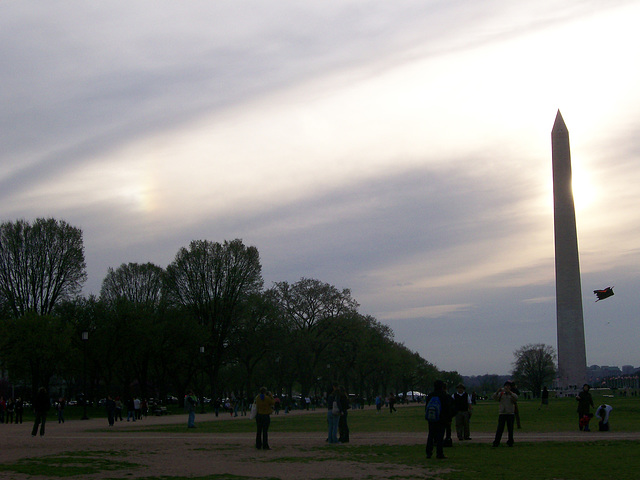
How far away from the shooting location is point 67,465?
1705cm

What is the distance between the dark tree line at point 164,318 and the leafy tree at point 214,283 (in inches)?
3.6

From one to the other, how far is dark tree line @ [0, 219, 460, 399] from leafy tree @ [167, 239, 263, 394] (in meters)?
0.09

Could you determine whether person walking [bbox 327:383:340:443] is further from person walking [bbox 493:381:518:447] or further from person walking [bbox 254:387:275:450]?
Answer: person walking [bbox 493:381:518:447]

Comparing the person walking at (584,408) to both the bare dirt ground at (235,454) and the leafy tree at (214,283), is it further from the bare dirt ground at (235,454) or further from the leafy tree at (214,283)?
the leafy tree at (214,283)

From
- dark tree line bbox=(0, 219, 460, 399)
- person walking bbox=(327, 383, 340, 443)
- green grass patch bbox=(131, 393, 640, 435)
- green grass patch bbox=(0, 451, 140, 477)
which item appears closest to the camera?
green grass patch bbox=(0, 451, 140, 477)

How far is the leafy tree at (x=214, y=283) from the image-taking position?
231ft

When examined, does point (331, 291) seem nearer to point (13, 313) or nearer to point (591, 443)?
point (13, 313)

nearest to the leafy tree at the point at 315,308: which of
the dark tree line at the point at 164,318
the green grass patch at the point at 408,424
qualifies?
the dark tree line at the point at 164,318

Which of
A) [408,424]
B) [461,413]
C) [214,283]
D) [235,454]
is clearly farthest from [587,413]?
[214,283]

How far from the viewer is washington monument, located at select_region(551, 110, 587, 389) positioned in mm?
67125

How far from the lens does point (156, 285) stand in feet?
272

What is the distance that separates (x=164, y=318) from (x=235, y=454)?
51454 millimetres

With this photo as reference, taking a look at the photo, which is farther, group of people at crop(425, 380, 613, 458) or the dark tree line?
the dark tree line

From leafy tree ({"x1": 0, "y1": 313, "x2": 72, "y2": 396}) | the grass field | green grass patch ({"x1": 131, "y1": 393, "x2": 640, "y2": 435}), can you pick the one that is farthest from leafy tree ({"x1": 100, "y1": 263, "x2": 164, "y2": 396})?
the grass field
